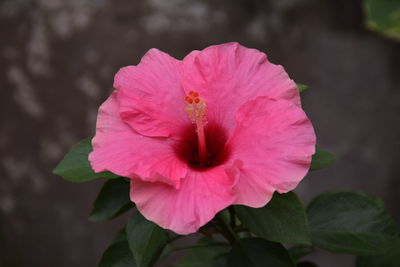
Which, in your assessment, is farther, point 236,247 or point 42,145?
point 42,145

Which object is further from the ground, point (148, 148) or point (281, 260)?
point (148, 148)

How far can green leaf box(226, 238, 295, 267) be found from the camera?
3.77 ft

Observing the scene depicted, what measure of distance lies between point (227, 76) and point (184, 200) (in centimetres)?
31

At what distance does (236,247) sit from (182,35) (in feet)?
6.32

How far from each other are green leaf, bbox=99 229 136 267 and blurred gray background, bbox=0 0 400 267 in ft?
Answer: 5.84

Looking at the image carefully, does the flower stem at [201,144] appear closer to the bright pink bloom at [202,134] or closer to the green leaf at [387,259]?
the bright pink bloom at [202,134]

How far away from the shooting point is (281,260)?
1148mm

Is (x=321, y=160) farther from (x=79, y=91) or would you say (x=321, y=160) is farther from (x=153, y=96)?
(x=79, y=91)

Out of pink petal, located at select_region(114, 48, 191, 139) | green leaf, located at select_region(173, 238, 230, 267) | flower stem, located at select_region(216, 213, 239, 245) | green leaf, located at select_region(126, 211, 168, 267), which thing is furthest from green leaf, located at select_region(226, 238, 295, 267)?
green leaf, located at select_region(173, 238, 230, 267)

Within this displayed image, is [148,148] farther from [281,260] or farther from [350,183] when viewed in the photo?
[350,183]

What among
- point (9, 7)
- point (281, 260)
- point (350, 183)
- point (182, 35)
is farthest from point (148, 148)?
point (350, 183)

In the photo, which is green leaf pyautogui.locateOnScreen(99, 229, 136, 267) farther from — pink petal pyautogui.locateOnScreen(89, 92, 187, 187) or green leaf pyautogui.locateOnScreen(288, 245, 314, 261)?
green leaf pyautogui.locateOnScreen(288, 245, 314, 261)

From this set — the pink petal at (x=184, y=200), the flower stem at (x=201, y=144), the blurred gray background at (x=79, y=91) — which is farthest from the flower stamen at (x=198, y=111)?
the blurred gray background at (x=79, y=91)

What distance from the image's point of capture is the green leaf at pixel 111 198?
122 centimetres
